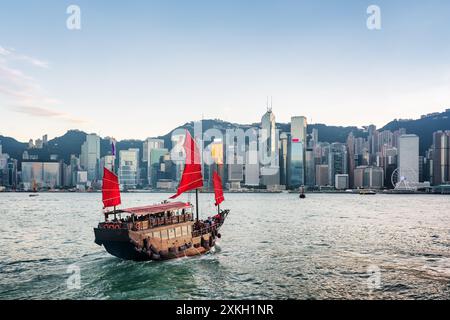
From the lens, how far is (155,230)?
30609 mm

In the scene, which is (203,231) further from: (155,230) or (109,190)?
(109,190)

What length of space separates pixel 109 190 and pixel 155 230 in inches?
246

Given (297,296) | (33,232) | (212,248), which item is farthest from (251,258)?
(33,232)

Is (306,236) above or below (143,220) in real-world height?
below

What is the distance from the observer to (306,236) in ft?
169

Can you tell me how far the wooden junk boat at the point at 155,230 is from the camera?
95.1 feet

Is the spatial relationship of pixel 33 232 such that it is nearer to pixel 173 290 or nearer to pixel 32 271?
pixel 32 271

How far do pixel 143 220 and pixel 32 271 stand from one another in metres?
9.19

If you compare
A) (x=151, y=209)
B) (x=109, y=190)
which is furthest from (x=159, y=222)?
(x=109, y=190)

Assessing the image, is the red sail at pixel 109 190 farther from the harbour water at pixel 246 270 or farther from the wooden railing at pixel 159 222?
the harbour water at pixel 246 270

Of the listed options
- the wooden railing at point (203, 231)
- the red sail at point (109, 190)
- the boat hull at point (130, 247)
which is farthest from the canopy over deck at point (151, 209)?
the wooden railing at point (203, 231)

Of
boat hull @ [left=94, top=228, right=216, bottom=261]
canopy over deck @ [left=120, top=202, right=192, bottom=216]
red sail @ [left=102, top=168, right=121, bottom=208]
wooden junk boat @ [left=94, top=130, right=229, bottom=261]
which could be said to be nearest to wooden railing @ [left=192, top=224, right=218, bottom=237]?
wooden junk boat @ [left=94, top=130, right=229, bottom=261]

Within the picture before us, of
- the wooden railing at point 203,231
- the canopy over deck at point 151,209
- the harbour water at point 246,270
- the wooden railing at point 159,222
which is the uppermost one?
the canopy over deck at point 151,209

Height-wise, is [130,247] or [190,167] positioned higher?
[190,167]
